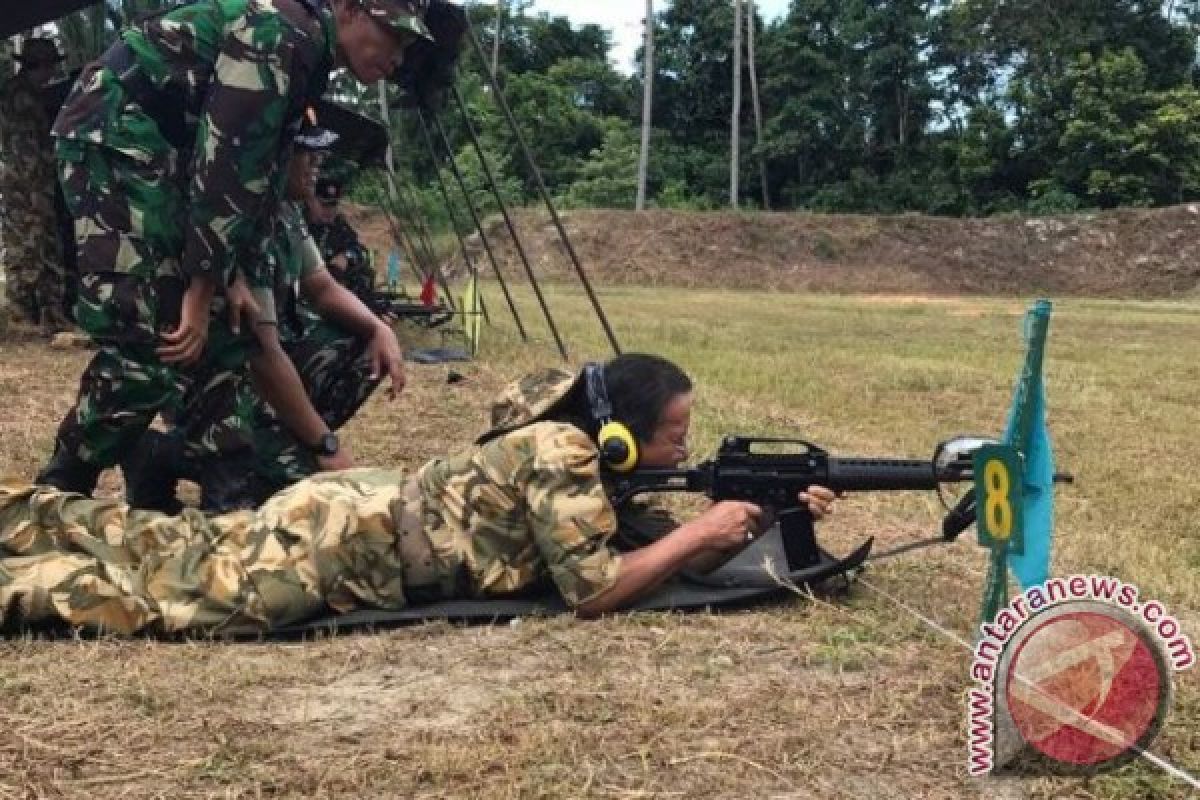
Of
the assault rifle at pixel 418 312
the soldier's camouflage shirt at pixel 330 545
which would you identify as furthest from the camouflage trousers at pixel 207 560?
the assault rifle at pixel 418 312

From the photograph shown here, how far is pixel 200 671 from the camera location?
7.88 feet

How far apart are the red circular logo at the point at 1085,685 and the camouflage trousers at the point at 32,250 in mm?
8386

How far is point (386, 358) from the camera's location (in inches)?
152

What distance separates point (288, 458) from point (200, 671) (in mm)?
1393

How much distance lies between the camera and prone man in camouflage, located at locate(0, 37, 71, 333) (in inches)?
336

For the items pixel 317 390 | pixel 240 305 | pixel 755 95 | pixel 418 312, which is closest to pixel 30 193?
pixel 418 312

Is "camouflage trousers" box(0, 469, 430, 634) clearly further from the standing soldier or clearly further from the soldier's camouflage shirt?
the standing soldier

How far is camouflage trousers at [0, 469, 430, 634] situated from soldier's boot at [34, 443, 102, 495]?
1.49 ft

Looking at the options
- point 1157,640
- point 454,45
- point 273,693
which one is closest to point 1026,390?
point 1157,640

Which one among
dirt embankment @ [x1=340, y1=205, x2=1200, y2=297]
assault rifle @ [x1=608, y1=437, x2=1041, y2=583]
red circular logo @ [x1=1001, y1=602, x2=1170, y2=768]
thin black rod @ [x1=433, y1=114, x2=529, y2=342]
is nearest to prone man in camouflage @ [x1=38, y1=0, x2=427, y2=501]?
assault rifle @ [x1=608, y1=437, x2=1041, y2=583]

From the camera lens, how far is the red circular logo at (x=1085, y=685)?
186 cm

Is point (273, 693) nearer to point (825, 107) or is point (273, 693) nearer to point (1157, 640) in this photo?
point (1157, 640)

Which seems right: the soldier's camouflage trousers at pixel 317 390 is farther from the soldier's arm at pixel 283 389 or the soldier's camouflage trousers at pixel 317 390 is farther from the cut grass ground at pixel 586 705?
the cut grass ground at pixel 586 705

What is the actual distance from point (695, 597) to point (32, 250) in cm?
741
